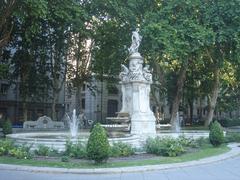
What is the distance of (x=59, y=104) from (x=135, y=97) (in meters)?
42.3

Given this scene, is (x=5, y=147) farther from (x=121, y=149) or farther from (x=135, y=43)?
(x=135, y=43)

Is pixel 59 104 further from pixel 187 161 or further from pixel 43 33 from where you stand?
pixel 187 161

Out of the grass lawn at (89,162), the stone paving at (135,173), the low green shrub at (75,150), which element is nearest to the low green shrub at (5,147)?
the grass lawn at (89,162)

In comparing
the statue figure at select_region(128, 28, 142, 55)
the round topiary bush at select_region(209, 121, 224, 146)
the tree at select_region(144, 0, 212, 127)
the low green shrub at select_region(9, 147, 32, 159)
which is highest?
the tree at select_region(144, 0, 212, 127)

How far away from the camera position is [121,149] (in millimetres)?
17594

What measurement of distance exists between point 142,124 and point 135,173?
31.6 feet

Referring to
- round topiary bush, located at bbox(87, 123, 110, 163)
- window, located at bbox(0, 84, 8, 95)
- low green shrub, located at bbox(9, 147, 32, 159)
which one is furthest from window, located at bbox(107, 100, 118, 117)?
round topiary bush, located at bbox(87, 123, 110, 163)

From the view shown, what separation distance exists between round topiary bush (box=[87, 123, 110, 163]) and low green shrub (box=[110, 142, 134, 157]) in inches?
92.6

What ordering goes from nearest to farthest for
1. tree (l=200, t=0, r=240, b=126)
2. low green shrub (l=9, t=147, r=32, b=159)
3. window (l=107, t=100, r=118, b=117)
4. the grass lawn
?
1. the grass lawn
2. low green shrub (l=9, t=147, r=32, b=159)
3. tree (l=200, t=0, r=240, b=126)
4. window (l=107, t=100, r=118, b=117)

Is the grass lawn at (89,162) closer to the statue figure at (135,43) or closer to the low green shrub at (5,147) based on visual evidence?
the low green shrub at (5,147)

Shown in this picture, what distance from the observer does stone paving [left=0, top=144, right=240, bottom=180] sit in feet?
42.2

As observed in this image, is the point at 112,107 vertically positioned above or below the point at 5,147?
above

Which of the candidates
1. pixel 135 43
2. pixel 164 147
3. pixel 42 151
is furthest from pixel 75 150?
pixel 135 43

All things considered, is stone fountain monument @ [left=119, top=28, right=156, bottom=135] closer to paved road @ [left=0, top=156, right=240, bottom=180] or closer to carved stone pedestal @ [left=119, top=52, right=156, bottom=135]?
carved stone pedestal @ [left=119, top=52, right=156, bottom=135]
